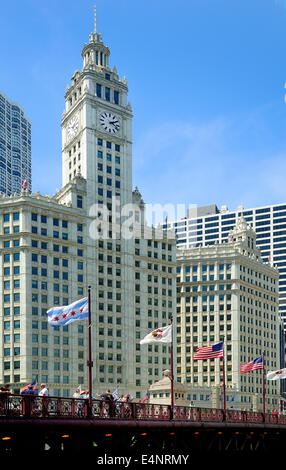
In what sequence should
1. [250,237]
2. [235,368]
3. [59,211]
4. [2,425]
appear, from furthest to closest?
[250,237] → [235,368] → [59,211] → [2,425]

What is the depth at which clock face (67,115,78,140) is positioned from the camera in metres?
146

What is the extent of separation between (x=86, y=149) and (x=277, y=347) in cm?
8150

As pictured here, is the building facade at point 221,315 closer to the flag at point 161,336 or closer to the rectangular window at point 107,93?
the rectangular window at point 107,93

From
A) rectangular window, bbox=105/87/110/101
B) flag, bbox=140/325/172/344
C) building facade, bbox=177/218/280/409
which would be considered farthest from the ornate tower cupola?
flag, bbox=140/325/172/344

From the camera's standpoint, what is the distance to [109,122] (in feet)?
478

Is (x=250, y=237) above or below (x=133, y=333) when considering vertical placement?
above

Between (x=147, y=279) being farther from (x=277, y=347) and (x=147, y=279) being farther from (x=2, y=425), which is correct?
(x=2, y=425)

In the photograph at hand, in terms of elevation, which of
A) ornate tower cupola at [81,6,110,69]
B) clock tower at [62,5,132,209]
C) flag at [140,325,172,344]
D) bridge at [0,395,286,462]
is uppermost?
ornate tower cupola at [81,6,110,69]

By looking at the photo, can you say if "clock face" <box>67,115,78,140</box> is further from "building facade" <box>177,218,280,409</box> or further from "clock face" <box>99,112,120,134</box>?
"building facade" <box>177,218,280,409</box>

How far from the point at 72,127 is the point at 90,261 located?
30981mm

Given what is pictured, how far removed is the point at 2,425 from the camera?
3341 cm

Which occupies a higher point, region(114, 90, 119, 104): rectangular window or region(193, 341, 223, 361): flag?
region(114, 90, 119, 104): rectangular window

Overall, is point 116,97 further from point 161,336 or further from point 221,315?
point 161,336

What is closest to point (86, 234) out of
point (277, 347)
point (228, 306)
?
point (228, 306)
